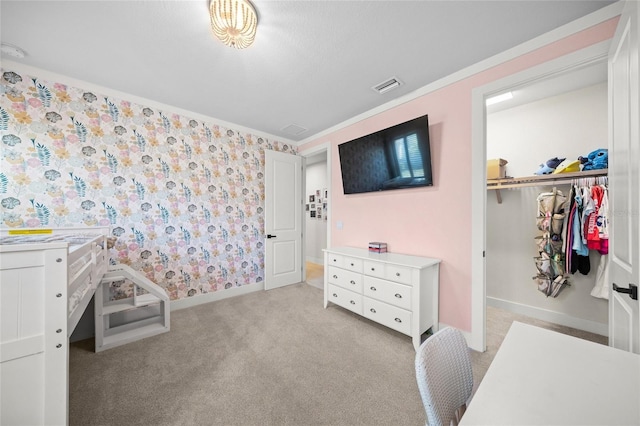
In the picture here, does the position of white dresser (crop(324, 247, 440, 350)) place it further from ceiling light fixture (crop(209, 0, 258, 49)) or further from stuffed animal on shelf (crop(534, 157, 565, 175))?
ceiling light fixture (crop(209, 0, 258, 49))

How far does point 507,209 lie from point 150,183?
4.29 metres

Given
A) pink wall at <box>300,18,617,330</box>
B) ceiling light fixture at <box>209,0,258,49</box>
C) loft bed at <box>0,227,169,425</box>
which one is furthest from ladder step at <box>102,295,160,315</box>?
pink wall at <box>300,18,617,330</box>

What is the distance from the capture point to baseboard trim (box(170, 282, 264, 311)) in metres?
2.87

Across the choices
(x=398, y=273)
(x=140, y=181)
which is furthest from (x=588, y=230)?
(x=140, y=181)

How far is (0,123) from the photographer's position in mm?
2002

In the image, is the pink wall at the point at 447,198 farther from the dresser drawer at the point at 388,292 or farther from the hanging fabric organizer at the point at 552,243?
the hanging fabric organizer at the point at 552,243

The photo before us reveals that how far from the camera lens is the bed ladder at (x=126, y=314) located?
205 cm

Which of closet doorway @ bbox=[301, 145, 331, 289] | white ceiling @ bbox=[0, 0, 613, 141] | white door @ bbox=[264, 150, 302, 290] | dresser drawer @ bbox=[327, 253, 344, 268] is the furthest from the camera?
closet doorway @ bbox=[301, 145, 331, 289]

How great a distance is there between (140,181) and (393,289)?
117 inches

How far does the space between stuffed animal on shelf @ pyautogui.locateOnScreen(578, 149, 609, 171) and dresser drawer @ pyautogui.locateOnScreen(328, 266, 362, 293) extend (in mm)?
2427

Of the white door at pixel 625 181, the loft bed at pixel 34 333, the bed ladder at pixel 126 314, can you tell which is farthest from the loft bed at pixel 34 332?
the white door at pixel 625 181

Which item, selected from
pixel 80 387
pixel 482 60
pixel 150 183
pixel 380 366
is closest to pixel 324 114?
pixel 482 60

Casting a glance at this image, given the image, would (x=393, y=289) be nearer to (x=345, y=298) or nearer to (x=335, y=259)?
(x=345, y=298)

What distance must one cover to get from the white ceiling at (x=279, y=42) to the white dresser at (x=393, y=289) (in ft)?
5.90
